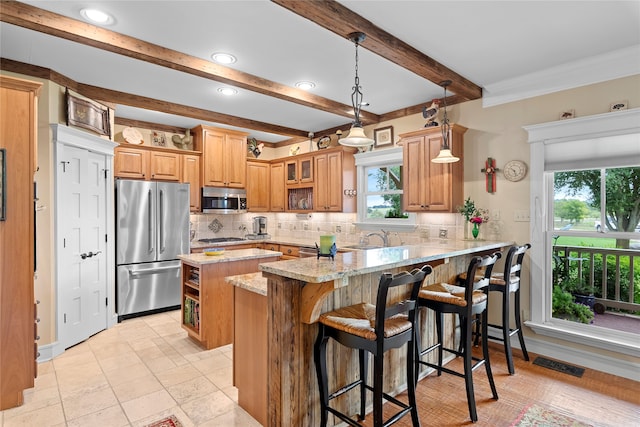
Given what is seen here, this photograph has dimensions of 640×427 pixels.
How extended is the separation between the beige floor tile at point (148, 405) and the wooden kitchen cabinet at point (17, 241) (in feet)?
2.47

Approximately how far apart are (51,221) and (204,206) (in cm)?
222

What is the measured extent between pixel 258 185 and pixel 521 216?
4.18 m

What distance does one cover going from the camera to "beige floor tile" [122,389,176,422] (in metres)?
2.31

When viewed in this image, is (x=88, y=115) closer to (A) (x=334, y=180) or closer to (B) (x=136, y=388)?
(B) (x=136, y=388)

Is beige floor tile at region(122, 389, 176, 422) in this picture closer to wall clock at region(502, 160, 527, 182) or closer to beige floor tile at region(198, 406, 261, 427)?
beige floor tile at region(198, 406, 261, 427)

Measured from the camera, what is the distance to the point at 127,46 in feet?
8.62

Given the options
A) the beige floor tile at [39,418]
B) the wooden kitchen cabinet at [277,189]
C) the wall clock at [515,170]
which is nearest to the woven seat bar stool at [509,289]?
the wall clock at [515,170]

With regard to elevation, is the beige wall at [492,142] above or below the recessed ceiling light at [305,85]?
below

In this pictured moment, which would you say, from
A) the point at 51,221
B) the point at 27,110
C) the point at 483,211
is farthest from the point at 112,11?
the point at 483,211

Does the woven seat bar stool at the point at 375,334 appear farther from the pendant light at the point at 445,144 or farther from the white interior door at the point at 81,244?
the white interior door at the point at 81,244

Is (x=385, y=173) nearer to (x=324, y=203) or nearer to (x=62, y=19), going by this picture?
(x=324, y=203)

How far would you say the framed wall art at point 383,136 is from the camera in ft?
15.1

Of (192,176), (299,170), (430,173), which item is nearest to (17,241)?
(192,176)

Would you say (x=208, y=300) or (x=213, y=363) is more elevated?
(x=208, y=300)
